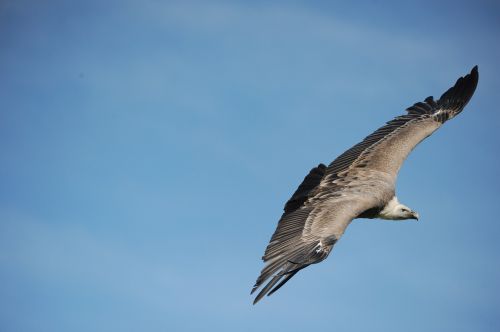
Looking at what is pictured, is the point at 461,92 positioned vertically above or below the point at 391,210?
above

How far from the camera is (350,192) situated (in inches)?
661

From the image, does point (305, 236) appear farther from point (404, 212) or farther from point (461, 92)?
point (461, 92)

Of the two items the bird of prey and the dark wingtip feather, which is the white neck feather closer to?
the bird of prey

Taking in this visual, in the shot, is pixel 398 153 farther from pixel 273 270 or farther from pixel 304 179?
pixel 273 270

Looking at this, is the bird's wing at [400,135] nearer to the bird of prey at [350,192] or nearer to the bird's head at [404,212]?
the bird of prey at [350,192]

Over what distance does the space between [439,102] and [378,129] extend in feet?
8.58

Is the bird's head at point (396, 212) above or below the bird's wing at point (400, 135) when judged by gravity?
below

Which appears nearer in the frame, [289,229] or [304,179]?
[289,229]

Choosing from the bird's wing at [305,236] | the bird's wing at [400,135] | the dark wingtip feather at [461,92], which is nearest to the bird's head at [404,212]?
the bird's wing at [400,135]

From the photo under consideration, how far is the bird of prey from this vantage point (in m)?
14.7

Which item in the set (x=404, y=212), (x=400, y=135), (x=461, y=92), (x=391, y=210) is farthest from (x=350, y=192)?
(x=461, y=92)

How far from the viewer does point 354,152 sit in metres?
18.8

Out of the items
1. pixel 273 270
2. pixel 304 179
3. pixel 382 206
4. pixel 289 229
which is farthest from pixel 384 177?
pixel 273 270

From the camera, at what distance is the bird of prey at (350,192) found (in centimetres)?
1469
